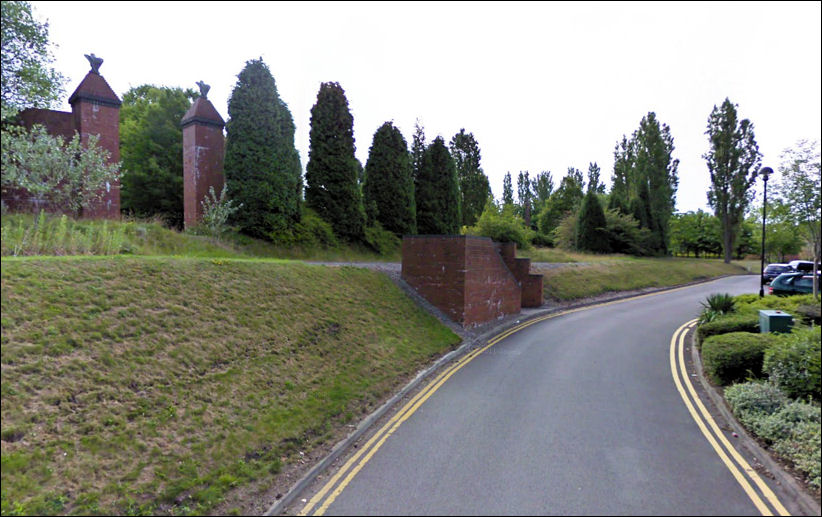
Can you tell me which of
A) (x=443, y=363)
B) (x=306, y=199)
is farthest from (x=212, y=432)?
(x=306, y=199)

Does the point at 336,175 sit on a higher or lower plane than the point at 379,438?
higher

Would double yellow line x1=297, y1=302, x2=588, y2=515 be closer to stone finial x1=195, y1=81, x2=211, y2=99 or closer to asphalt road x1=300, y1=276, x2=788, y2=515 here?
asphalt road x1=300, y1=276, x2=788, y2=515

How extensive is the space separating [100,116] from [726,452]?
765 inches

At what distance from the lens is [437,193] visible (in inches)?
1268

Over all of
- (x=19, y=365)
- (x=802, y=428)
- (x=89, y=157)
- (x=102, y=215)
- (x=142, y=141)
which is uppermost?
(x=142, y=141)

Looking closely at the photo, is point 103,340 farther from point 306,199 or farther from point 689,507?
point 306,199

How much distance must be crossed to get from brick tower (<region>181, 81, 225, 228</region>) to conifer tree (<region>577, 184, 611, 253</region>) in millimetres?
36688

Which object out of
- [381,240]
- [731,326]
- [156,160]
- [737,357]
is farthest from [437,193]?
[737,357]

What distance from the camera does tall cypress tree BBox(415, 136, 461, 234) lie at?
105ft

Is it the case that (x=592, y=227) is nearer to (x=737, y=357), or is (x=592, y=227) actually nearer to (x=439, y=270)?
(x=439, y=270)

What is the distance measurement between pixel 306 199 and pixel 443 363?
15549 mm

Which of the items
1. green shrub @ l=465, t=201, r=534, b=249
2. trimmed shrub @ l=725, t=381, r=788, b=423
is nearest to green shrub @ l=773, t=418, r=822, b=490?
trimmed shrub @ l=725, t=381, r=788, b=423

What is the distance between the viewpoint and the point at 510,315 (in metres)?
19.2

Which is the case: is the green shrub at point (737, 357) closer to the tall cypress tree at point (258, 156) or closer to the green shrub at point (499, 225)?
the tall cypress tree at point (258, 156)
